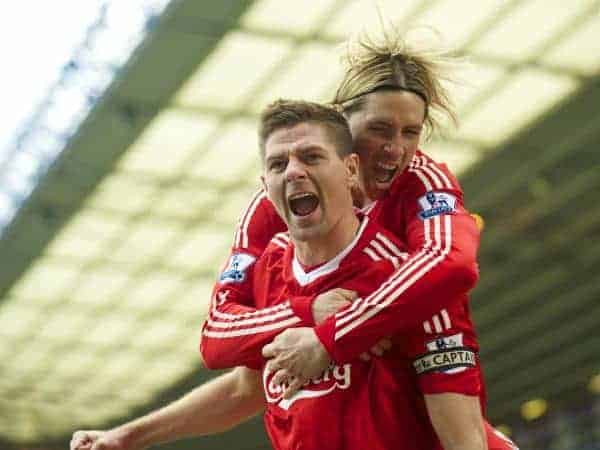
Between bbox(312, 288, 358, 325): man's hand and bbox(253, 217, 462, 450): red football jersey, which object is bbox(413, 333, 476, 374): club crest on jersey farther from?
bbox(312, 288, 358, 325): man's hand

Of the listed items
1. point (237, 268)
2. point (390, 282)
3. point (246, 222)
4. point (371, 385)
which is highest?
point (246, 222)

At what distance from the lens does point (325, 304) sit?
12.3 feet

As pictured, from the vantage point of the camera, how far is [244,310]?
4.01 m

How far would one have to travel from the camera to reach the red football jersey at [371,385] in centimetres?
369

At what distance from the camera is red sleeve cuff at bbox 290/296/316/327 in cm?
378

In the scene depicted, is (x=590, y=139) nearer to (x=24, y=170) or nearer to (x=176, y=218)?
(x=176, y=218)

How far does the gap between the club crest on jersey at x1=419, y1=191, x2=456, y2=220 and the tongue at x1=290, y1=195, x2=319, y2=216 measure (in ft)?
1.32

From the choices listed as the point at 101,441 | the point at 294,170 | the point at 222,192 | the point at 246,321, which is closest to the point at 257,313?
the point at 246,321

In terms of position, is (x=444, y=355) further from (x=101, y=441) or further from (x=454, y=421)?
(x=101, y=441)

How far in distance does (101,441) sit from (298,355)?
3.53 feet

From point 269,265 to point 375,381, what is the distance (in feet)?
2.25

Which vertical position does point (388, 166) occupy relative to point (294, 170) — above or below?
above

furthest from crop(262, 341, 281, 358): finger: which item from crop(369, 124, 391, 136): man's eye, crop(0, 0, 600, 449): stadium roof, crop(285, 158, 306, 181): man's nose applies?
crop(0, 0, 600, 449): stadium roof

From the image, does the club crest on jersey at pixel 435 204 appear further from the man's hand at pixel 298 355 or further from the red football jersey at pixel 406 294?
the man's hand at pixel 298 355
